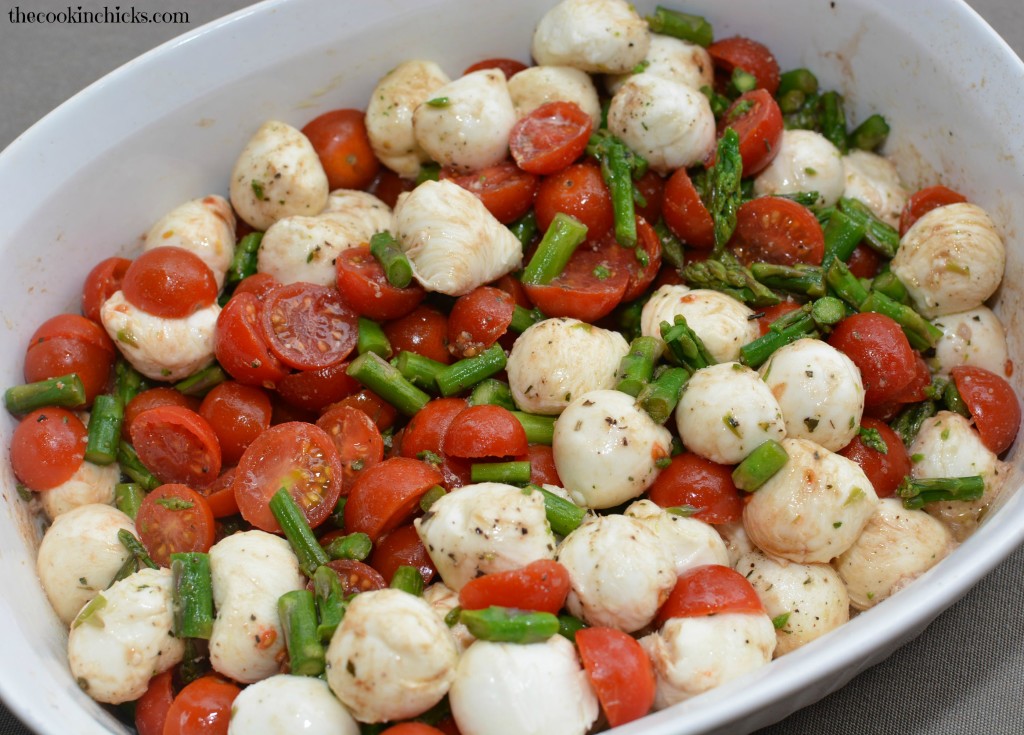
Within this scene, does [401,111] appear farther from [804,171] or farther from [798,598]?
[798,598]

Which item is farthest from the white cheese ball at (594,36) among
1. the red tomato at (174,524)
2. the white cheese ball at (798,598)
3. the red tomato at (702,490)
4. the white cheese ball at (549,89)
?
the red tomato at (174,524)

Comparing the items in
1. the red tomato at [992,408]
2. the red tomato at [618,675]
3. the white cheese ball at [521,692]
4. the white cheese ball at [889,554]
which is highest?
the red tomato at [992,408]

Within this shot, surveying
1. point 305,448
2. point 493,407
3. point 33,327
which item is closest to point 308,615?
point 305,448

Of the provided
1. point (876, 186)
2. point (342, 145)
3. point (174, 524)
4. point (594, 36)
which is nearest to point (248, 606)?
point (174, 524)

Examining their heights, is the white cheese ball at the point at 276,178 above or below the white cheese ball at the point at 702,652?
below

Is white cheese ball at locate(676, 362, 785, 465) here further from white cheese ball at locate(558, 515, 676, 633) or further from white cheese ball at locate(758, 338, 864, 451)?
white cheese ball at locate(558, 515, 676, 633)

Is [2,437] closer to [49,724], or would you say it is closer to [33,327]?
[33,327]

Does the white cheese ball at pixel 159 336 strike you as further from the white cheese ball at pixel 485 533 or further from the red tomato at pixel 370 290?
the white cheese ball at pixel 485 533
